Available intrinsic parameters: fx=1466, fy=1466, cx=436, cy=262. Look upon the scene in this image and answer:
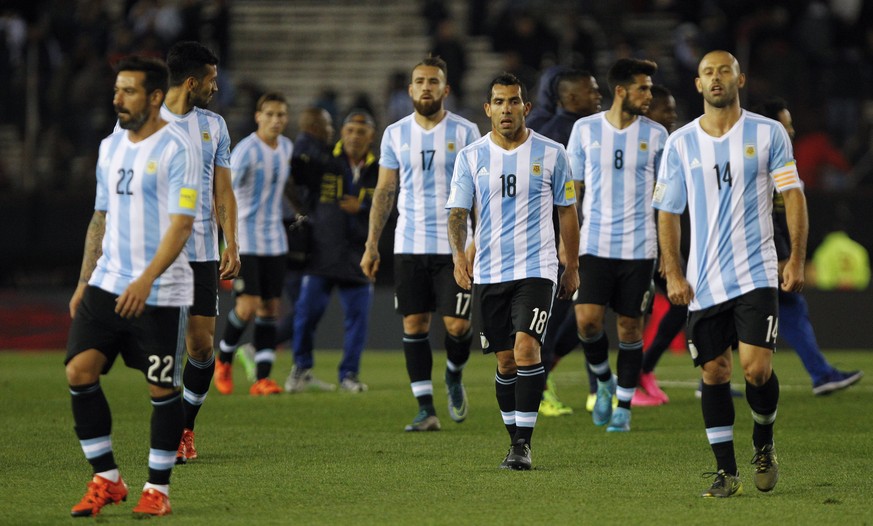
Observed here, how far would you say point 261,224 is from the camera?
11812 mm

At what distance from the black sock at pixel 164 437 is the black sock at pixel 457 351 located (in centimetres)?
342

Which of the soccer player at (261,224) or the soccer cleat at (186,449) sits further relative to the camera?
the soccer player at (261,224)

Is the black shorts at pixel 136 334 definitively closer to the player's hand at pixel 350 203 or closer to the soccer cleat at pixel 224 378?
the soccer cleat at pixel 224 378

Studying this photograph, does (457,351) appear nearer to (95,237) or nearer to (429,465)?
(429,465)

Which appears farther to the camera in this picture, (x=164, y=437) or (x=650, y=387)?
(x=650, y=387)

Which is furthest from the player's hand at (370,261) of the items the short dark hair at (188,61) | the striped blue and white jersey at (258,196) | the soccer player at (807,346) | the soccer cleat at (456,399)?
the soccer player at (807,346)

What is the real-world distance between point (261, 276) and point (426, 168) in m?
2.97

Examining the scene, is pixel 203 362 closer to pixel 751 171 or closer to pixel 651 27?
pixel 751 171

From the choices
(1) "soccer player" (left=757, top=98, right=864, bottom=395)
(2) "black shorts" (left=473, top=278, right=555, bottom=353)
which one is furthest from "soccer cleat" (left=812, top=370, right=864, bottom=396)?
(2) "black shorts" (left=473, top=278, right=555, bottom=353)

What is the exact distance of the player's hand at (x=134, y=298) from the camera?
588cm

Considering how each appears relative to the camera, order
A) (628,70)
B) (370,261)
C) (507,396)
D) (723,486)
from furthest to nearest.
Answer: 1. (628,70)
2. (370,261)
3. (507,396)
4. (723,486)

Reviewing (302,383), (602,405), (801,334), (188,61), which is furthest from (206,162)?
(801,334)

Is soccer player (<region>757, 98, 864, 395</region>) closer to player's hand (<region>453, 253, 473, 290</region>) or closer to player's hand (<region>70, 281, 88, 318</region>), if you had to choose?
player's hand (<region>453, 253, 473, 290</region>)

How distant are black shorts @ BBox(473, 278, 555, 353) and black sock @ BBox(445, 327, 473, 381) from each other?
54.6 inches
